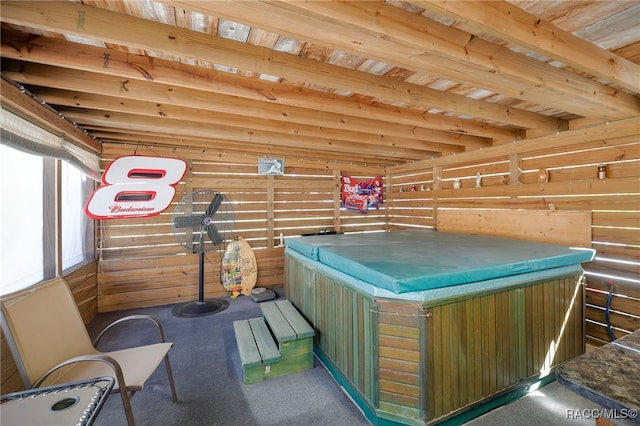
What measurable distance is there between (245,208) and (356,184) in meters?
2.54

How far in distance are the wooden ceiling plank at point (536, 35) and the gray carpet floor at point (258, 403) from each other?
257cm

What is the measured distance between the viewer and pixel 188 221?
3.92 m

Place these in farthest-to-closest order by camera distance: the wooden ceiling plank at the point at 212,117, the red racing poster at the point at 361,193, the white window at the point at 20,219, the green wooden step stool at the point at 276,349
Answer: the red racing poster at the point at 361,193 < the wooden ceiling plank at the point at 212,117 < the green wooden step stool at the point at 276,349 < the white window at the point at 20,219

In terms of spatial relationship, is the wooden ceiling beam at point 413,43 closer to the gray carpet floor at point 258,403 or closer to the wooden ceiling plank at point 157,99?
the wooden ceiling plank at point 157,99

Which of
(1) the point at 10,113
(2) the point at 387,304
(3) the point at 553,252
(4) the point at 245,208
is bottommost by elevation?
(2) the point at 387,304

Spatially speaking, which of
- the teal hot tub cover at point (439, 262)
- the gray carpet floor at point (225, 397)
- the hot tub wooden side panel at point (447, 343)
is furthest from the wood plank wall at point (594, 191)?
the gray carpet floor at point (225, 397)

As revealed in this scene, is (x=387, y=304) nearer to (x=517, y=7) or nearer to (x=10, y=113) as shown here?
(x=517, y=7)

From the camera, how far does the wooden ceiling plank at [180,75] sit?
1.84m

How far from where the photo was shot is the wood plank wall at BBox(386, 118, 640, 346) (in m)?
2.87

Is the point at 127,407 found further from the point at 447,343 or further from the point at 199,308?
the point at 199,308

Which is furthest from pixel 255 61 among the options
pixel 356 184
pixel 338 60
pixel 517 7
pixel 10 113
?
pixel 356 184

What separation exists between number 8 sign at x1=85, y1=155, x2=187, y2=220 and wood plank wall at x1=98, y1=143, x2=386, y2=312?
46 centimetres

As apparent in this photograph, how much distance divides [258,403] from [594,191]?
419 centimetres

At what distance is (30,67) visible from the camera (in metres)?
2.12
